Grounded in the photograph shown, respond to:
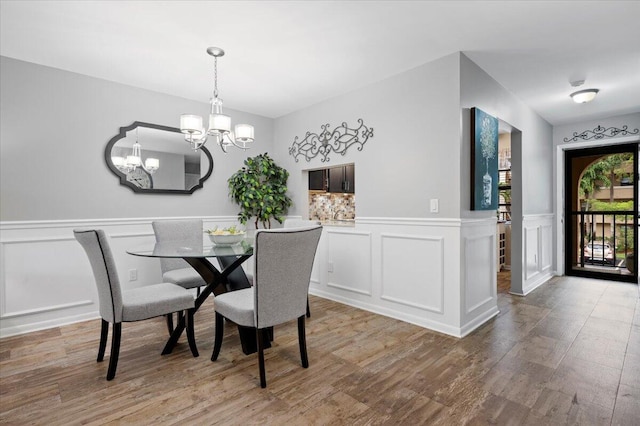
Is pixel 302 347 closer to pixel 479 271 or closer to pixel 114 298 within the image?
pixel 114 298

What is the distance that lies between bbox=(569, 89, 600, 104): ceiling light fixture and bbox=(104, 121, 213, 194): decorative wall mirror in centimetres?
443

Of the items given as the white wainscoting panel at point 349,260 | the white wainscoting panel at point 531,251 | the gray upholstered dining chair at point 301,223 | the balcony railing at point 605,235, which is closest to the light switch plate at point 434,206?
the white wainscoting panel at point 349,260

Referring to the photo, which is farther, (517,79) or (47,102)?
(517,79)

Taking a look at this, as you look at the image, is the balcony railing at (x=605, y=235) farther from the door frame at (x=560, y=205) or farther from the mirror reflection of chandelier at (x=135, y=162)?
the mirror reflection of chandelier at (x=135, y=162)

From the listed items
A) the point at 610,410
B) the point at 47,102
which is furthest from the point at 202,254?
the point at 610,410

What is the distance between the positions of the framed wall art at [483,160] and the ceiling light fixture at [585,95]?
4.02 ft

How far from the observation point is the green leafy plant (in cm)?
429

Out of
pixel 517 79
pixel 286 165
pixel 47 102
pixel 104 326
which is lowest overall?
pixel 104 326

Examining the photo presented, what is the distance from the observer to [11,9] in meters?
2.21

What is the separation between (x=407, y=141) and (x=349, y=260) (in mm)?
1492

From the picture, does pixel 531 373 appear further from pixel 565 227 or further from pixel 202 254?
pixel 565 227

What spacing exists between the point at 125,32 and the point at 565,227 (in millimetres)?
6358

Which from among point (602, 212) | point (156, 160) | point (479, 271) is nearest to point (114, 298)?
point (156, 160)

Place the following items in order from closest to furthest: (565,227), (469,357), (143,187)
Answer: (469,357)
(143,187)
(565,227)
